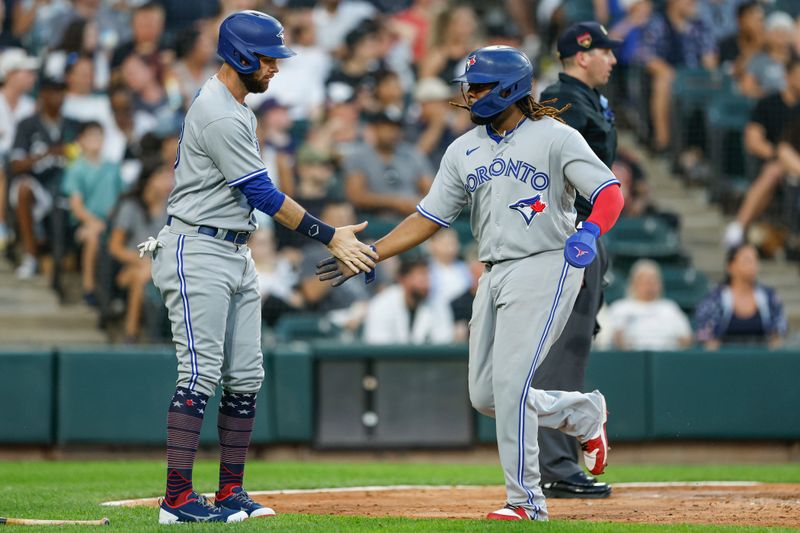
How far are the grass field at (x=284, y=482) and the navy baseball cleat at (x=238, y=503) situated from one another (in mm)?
131

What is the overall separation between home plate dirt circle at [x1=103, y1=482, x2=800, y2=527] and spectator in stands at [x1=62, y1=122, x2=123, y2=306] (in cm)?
472

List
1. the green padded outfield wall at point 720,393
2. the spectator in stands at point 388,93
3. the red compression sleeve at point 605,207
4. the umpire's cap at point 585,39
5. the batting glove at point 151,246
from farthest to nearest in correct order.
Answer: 1. the spectator in stands at point 388,93
2. the green padded outfield wall at point 720,393
3. the umpire's cap at point 585,39
4. the batting glove at point 151,246
5. the red compression sleeve at point 605,207

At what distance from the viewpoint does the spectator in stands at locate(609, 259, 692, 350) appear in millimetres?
10289

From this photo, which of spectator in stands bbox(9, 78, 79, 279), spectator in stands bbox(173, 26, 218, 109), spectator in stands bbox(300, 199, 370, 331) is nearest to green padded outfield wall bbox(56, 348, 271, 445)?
spectator in stands bbox(300, 199, 370, 331)

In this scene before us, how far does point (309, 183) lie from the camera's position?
38.0 feet

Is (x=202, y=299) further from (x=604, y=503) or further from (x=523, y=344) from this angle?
(x=604, y=503)

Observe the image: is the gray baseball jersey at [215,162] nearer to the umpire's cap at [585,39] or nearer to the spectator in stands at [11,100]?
the umpire's cap at [585,39]

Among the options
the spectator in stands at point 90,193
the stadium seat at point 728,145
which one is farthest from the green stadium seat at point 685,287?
the spectator in stands at point 90,193

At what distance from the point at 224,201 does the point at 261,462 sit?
4767 millimetres

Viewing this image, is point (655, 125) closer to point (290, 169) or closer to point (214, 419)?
point (290, 169)

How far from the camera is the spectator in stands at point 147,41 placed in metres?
12.6

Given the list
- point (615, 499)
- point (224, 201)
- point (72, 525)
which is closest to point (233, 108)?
point (224, 201)

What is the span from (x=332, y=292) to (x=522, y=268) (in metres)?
6.01

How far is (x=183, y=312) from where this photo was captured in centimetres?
524
